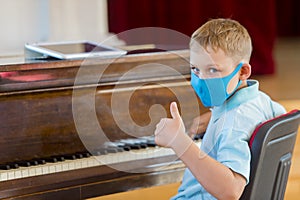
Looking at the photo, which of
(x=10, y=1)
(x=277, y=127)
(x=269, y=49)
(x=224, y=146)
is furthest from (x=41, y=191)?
(x=269, y=49)

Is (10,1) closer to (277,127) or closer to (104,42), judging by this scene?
(104,42)

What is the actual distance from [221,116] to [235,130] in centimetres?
8

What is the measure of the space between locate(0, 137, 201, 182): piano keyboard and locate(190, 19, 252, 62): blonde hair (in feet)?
1.88

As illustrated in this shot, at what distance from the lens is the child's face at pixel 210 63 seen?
192 cm

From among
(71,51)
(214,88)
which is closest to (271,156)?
(214,88)

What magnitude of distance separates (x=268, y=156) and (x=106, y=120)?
64 cm

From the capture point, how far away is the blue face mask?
196 centimetres

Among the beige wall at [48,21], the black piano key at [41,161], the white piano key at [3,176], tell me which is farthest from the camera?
the beige wall at [48,21]

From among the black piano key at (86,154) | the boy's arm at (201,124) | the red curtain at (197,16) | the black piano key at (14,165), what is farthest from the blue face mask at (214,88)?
the red curtain at (197,16)

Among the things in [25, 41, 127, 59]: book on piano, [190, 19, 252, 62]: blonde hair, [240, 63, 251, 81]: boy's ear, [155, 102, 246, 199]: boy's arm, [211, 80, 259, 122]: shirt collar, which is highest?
[190, 19, 252, 62]: blonde hair

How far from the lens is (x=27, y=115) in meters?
2.25

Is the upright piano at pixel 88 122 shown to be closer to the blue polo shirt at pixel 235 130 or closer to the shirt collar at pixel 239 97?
the blue polo shirt at pixel 235 130

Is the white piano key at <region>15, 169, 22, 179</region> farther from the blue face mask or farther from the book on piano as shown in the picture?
the blue face mask

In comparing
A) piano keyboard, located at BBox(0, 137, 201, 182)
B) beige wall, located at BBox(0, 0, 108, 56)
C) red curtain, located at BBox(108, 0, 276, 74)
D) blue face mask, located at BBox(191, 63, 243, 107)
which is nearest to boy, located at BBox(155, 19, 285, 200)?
blue face mask, located at BBox(191, 63, 243, 107)
